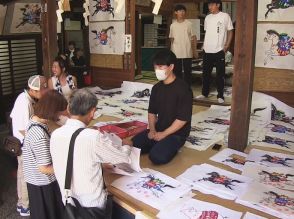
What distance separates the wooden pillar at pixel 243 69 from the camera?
2.85 meters

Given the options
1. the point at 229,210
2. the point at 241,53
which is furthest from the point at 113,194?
the point at 241,53

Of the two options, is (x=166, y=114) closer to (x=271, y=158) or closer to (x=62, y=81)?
(x=271, y=158)

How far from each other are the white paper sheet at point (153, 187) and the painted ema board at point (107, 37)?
187 inches

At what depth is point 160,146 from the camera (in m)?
2.93

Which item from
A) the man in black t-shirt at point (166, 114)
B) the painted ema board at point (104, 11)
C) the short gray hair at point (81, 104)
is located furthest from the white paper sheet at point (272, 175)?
the painted ema board at point (104, 11)

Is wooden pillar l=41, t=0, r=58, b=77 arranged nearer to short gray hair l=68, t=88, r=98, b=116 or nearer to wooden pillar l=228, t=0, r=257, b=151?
wooden pillar l=228, t=0, r=257, b=151

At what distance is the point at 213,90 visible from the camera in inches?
259

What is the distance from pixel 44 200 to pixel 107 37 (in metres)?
5.30

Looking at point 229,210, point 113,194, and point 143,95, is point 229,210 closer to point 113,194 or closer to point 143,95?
point 113,194

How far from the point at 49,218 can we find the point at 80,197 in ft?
1.94

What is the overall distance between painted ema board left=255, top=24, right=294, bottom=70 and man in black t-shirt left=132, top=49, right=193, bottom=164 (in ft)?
8.28

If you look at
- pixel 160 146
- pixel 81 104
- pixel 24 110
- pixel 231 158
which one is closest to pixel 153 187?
pixel 160 146

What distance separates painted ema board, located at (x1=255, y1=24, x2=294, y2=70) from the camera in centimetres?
473

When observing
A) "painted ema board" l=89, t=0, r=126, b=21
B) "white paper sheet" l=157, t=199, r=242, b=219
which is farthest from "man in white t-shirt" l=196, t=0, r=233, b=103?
"white paper sheet" l=157, t=199, r=242, b=219
